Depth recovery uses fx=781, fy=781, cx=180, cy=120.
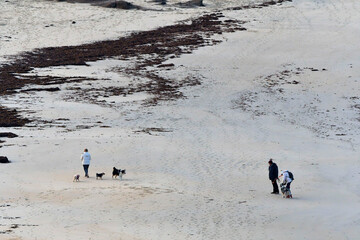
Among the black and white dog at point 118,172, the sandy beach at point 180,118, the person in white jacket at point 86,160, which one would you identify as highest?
the person in white jacket at point 86,160

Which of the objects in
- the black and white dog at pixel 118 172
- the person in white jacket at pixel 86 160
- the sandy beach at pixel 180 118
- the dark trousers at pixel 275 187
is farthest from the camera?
the person in white jacket at pixel 86 160

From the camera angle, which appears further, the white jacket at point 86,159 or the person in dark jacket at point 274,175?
the white jacket at point 86,159

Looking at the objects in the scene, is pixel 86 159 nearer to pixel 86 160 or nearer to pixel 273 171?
pixel 86 160

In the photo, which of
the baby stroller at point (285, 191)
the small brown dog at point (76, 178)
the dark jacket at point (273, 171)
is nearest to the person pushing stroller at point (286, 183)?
the baby stroller at point (285, 191)

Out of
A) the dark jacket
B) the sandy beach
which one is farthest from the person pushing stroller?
the dark jacket

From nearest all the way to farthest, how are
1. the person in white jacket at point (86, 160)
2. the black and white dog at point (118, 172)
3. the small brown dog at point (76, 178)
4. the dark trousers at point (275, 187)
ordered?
the small brown dog at point (76, 178) → the dark trousers at point (275, 187) → the black and white dog at point (118, 172) → the person in white jacket at point (86, 160)

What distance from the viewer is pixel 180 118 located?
31922 millimetres

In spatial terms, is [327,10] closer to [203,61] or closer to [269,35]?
[269,35]

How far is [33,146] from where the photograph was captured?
25.7 meters

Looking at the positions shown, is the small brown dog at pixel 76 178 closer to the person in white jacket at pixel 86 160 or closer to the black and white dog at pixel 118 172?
the person in white jacket at pixel 86 160

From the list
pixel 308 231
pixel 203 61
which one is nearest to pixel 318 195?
pixel 308 231

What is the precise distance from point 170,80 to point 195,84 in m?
1.39

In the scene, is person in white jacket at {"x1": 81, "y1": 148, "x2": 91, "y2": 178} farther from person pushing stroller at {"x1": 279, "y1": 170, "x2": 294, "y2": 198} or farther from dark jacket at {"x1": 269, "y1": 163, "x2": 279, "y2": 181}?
person pushing stroller at {"x1": 279, "y1": 170, "x2": 294, "y2": 198}

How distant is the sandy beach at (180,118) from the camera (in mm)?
18922
